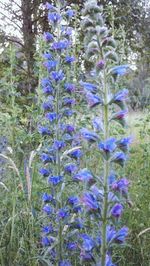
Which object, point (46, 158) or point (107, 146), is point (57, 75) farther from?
point (107, 146)

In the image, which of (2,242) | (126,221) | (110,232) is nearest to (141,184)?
(126,221)

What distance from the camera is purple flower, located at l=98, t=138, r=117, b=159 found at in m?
2.55

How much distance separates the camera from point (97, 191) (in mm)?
2635

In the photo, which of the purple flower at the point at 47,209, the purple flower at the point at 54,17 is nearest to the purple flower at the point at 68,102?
the purple flower at the point at 54,17

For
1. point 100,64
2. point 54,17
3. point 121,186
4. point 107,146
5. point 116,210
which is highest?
point 54,17

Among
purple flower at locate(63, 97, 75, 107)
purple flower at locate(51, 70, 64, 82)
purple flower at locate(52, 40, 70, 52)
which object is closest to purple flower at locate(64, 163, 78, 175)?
purple flower at locate(63, 97, 75, 107)

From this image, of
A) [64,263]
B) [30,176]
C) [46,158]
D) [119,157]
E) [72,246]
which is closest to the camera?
[119,157]

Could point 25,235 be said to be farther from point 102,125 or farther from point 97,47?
point 97,47

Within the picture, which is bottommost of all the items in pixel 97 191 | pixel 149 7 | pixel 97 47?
pixel 97 191

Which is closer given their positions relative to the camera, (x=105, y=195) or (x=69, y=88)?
(x=105, y=195)

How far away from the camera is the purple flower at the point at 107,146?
255 centimetres

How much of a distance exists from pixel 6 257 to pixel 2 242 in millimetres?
192

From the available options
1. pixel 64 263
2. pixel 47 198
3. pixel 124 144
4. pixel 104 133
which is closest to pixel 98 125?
pixel 104 133

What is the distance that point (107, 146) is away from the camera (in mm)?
2547
